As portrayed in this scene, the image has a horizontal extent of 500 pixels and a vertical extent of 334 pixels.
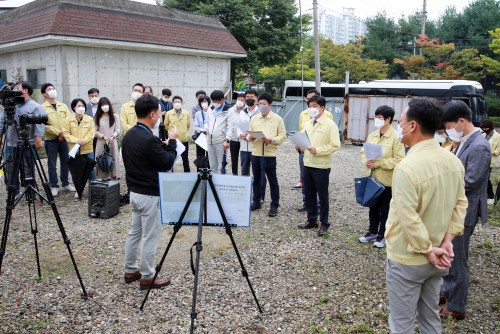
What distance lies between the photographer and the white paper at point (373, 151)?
5.16 metres

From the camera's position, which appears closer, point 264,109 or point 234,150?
point 264,109

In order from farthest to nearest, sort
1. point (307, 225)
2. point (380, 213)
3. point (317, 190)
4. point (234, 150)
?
point (234, 150), point (307, 225), point (317, 190), point (380, 213)

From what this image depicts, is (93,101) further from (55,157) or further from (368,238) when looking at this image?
(368,238)

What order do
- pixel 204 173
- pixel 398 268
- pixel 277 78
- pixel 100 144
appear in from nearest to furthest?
1. pixel 398 268
2. pixel 204 173
3. pixel 100 144
4. pixel 277 78

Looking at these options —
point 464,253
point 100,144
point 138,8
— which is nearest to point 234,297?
point 464,253

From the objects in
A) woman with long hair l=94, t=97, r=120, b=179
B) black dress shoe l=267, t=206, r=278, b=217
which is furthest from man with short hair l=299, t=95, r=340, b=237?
woman with long hair l=94, t=97, r=120, b=179

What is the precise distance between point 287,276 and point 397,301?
84.3 inches

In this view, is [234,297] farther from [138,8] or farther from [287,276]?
[138,8]

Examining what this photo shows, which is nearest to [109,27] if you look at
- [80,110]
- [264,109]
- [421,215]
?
[80,110]

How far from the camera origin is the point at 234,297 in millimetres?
4156

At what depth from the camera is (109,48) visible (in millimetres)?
12906

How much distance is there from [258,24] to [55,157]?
18.2 m

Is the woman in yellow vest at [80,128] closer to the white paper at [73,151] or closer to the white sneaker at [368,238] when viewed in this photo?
the white paper at [73,151]

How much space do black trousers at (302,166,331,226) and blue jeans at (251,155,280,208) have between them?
870mm
